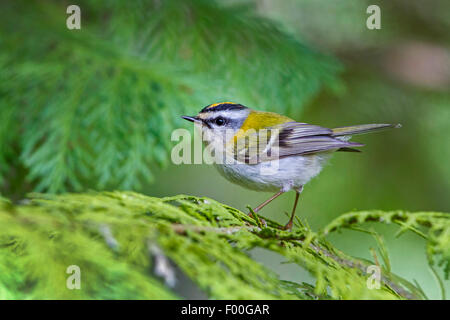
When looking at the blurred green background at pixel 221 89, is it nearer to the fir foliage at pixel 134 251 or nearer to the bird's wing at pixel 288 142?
the bird's wing at pixel 288 142

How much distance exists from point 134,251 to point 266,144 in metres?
1.00

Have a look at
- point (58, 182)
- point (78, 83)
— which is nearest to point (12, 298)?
point (58, 182)

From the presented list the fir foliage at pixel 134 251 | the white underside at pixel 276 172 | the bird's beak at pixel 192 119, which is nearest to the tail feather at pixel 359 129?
the white underside at pixel 276 172

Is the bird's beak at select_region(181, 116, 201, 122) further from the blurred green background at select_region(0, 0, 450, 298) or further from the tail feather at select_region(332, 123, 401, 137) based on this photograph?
the tail feather at select_region(332, 123, 401, 137)

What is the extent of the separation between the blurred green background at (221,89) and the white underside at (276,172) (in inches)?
6.2

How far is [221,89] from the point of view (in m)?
1.63

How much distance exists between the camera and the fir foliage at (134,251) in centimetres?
51

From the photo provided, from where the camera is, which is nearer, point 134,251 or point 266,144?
point 134,251

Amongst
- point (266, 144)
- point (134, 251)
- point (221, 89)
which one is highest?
point (221, 89)

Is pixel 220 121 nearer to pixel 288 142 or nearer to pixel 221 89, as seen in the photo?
pixel 221 89

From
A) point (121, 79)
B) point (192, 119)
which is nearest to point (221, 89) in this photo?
point (192, 119)
